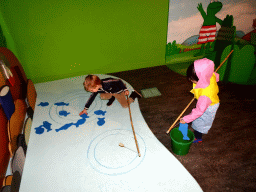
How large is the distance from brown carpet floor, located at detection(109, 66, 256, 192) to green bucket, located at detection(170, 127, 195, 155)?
0.45 ft

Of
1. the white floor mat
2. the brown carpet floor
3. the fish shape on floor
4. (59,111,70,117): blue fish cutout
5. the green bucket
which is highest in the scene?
the fish shape on floor

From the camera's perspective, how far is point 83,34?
3213 millimetres

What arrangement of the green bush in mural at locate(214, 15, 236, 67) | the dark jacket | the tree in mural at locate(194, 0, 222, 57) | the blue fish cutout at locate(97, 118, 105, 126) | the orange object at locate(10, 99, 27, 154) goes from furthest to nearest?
the tree in mural at locate(194, 0, 222, 57)
the green bush in mural at locate(214, 15, 236, 67)
the dark jacket
the blue fish cutout at locate(97, 118, 105, 126)
the orange object at locate(10, 99, 27, 154)

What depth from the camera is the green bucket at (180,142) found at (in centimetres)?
179

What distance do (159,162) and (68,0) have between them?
9.66 ft

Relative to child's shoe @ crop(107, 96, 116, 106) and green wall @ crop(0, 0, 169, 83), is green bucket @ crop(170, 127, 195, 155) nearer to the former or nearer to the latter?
child's shoe @ crop(107, 96, 116, 106)

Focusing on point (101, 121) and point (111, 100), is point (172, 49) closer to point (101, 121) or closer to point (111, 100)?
point (111, 100)

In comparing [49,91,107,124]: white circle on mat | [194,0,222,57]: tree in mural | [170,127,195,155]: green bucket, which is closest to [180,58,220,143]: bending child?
[170,127,195,155]: green bucket

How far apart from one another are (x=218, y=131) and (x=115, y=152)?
5.19ft

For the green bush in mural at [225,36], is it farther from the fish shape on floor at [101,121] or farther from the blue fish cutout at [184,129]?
the fish shape on floor at [101,121]

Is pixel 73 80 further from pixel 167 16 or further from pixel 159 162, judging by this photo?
pixel 167 16

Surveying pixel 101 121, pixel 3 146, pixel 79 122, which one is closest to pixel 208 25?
pixel 101 121

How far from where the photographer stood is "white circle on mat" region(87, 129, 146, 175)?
144 centimetres

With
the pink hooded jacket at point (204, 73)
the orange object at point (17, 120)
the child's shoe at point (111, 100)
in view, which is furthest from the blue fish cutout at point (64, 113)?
the pink hooded jacket at point (204, 73)
